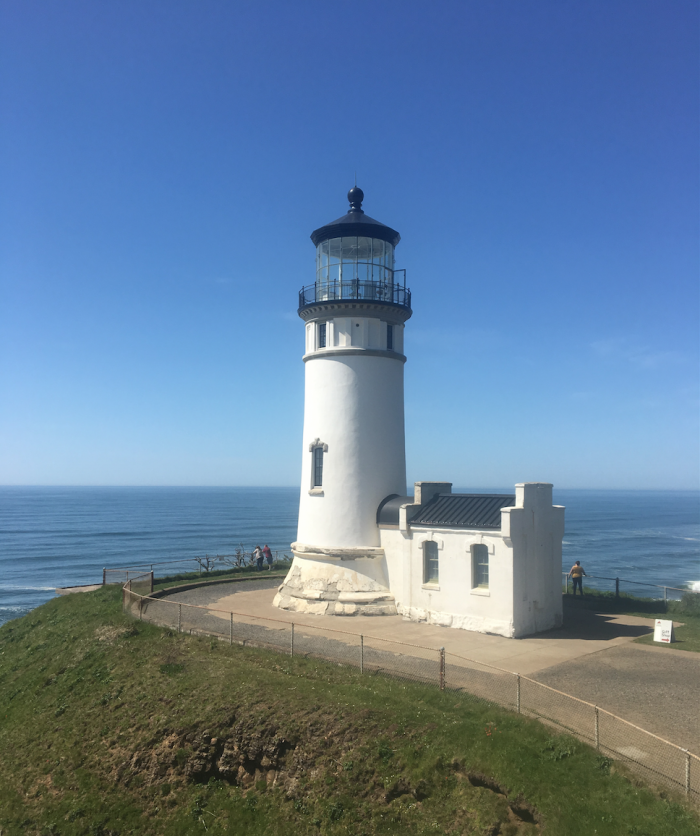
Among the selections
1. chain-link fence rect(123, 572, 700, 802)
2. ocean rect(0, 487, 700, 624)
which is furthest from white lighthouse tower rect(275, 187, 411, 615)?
ocean rect(0, 487, 700, 624)

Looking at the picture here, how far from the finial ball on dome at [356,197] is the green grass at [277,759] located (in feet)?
53.7

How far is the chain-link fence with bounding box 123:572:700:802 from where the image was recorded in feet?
33.6

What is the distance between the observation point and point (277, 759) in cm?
1212

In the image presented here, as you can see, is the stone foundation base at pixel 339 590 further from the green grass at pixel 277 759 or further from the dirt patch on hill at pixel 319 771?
the dirt patch on hill at pixel 319 771

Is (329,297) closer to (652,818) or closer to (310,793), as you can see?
(310,793)

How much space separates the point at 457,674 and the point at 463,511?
6539 millimetres

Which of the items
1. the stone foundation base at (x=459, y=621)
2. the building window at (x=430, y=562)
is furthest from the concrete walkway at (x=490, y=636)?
the building window at (x=430, y=562)

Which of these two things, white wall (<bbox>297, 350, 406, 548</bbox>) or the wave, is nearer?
white wall (<bbox>297, 350, 406, 548</bbox>)

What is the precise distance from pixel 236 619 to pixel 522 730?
11506 millimetres

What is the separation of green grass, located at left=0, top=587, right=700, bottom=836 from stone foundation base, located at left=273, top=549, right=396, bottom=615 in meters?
5.28

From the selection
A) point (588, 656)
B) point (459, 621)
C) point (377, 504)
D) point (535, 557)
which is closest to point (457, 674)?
point (588, 656)

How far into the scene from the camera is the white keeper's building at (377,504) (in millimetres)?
19609

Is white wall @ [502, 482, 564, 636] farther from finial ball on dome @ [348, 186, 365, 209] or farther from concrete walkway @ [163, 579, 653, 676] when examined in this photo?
finial ball on dome @ [348, 186, 365, 209]

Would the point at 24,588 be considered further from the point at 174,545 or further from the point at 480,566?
the point at 480,566
